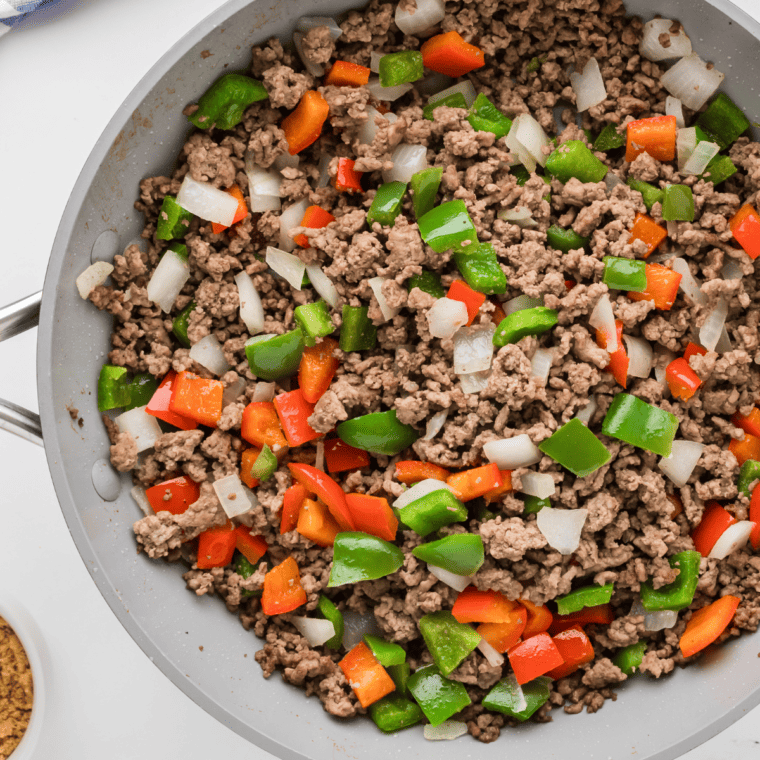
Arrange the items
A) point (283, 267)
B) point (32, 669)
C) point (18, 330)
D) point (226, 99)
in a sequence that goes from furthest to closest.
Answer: point (32, 669), point (283, 267), point (226, 99), point (18, 330)

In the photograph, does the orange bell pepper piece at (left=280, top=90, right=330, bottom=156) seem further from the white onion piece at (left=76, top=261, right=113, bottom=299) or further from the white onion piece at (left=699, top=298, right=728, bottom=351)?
the white onion piece at (left=699, top=298, right=728, bottom=351)

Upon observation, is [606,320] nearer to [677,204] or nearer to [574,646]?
[677,204]

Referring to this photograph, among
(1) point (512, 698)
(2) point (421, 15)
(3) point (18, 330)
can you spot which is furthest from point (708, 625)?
(3) point (18, 330)

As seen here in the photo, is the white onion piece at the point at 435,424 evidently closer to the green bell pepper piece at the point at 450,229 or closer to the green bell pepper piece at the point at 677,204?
the green bell pepper piece at the point at 450,229

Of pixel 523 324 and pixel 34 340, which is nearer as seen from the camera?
pixel 523 324

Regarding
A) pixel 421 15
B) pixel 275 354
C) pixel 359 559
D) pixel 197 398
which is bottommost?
pixel 359 559

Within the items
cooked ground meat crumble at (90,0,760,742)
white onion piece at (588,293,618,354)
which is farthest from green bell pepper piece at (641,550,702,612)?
white onion piece at (588,293,618,354)
